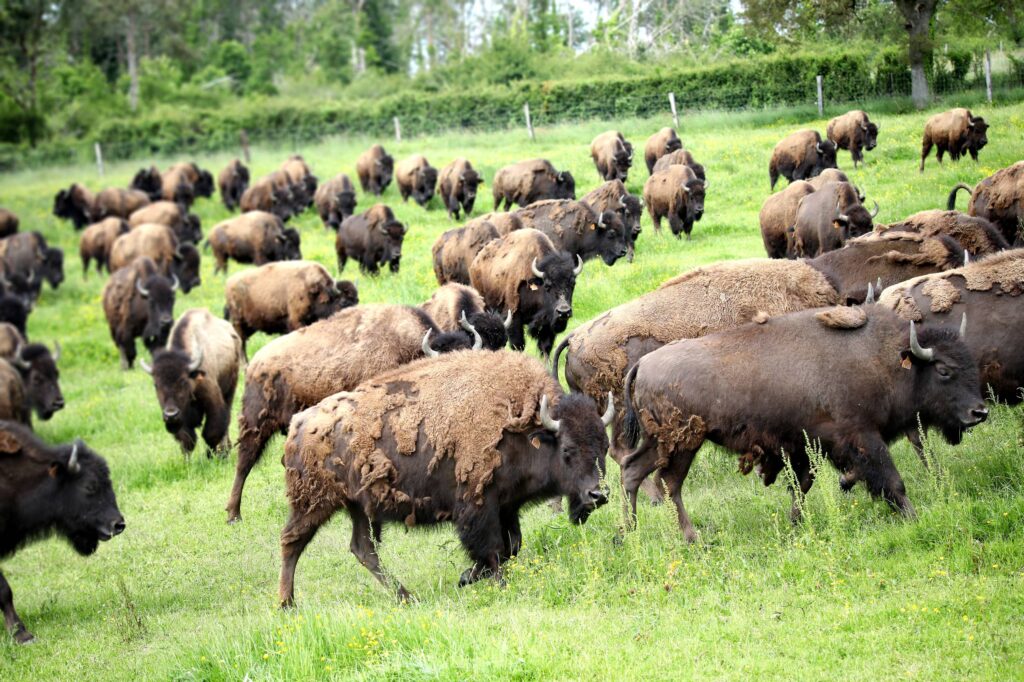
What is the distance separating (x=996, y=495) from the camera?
299 inches

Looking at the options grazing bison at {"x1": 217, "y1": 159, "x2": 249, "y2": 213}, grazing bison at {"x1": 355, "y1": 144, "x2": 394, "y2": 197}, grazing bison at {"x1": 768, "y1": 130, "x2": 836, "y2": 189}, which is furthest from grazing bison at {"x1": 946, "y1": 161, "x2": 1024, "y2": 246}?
grazing bison at {"x1": 217, "y1": 159, "x2": 249, "y2": 213}

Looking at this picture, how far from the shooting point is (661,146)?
2680cm

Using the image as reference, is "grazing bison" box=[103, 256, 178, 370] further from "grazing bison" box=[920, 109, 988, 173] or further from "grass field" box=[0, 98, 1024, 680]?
"grazing bison" box=[920, 109, 988, 173]

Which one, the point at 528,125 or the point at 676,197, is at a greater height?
the point at 528,125

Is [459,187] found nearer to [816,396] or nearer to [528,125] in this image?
[528,125]

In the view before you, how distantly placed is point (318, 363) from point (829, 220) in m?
7.90

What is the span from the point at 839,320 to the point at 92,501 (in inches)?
252

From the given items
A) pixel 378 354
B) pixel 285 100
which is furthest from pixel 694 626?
pixel 285 100

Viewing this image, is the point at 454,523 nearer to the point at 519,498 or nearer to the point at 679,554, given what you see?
the point at 519,498

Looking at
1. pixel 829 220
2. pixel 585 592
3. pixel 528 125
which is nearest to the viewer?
pixel 585 592

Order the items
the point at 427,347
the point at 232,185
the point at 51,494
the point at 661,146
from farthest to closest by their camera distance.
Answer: the point at 232,185 → the point at 661,146 → the point at 427,347 → the point at 51,494

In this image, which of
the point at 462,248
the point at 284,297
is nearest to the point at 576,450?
the point at 284,297

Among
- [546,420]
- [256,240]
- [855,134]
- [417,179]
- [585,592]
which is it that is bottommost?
[585,592]

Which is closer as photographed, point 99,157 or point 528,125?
point 528,125
